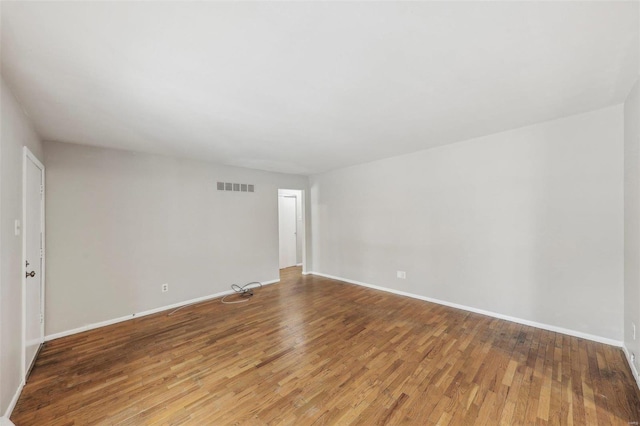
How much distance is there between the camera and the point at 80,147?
3.22 metres

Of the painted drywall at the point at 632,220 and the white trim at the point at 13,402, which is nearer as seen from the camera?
the white trim at the point at 13,402

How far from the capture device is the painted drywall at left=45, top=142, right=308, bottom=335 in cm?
307

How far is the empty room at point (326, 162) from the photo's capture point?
1.42 m

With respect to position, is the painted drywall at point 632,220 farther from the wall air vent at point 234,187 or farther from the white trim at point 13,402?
the wall air vent at point 234,187

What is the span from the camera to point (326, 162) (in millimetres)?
4664

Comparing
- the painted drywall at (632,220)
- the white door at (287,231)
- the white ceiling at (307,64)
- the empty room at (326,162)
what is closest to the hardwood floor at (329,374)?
the empty room at (326,162)

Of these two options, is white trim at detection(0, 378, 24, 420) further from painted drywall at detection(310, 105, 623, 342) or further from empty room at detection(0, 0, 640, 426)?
painted drywall at detection(310, 105, 623, 342)

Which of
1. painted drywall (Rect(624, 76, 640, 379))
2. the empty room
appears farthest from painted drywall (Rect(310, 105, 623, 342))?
painted drywall (Rect(624, 76, 640, 379))

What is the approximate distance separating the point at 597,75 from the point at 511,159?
1320 mm

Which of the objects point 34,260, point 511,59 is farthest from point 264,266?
point 511,59

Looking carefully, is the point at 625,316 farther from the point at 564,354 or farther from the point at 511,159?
the point at 511,159

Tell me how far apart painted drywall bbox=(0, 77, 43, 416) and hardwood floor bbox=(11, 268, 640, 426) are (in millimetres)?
325

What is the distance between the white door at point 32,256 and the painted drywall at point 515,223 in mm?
4511

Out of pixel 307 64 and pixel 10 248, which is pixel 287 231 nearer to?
pixel 10 248
